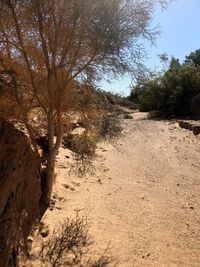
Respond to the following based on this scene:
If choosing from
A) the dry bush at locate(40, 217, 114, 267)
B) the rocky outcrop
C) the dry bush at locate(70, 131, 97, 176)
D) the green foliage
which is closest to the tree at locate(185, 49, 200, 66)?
the green foliage

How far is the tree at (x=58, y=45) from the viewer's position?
7945 millimetres

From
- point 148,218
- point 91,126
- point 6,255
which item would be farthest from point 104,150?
point 6,255

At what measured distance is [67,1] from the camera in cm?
787

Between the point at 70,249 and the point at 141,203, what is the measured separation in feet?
11.5

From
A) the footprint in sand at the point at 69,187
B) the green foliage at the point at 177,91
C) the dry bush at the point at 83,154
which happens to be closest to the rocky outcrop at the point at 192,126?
the green foliage at the point at 177,91

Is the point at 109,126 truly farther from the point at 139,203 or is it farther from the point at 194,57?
the point at 194,57

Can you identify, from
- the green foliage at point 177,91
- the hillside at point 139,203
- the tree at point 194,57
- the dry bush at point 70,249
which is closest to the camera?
the dry bush at point 70,249

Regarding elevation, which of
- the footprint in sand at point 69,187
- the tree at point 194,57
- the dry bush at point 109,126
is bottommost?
the footprint in sand at point 69,187

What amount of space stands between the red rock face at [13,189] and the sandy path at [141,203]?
65.7 inches

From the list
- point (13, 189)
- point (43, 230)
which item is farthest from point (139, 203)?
point (13, 189)

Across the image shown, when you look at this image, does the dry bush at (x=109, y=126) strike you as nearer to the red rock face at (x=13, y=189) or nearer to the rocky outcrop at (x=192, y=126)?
the red rock face at (x=13, y=189)

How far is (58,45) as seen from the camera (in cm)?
877

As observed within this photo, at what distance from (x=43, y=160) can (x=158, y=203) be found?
302 centimetres

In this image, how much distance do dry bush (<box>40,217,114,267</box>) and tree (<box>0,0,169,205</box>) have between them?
5.10 ft
